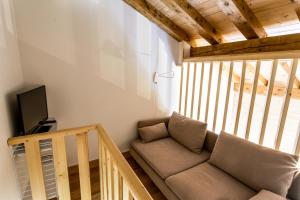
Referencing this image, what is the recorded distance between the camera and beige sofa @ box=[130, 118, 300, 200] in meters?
1.59

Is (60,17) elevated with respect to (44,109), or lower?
elevated

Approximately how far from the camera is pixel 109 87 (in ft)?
8.61

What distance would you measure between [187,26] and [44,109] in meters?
2.54

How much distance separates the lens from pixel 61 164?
5.19 feet

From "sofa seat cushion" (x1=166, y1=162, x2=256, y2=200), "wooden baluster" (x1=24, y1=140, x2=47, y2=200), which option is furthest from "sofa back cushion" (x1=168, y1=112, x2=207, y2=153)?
"wooden baluster" (x1=24, y1=140, x2=47, y2=200)

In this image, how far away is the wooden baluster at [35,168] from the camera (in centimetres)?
142

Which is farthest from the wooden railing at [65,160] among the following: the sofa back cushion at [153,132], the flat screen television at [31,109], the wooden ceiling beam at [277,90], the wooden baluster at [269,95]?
the wooden ceiling beam at [277,90]

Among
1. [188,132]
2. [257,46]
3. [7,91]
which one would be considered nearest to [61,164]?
[7,91]

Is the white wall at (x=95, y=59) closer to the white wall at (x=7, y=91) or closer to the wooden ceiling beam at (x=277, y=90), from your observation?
the white wall at (x=7, y=91)

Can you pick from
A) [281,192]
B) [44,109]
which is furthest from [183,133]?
[44,109]

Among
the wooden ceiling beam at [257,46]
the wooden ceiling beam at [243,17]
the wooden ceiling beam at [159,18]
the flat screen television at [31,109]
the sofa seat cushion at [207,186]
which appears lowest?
the sofa seat cushion at [207,186]

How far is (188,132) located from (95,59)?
6.19 feet

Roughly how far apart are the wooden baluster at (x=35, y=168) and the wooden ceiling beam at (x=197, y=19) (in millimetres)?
2296

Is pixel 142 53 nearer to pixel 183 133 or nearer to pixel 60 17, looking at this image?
pixel 60 17
